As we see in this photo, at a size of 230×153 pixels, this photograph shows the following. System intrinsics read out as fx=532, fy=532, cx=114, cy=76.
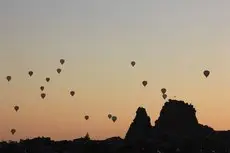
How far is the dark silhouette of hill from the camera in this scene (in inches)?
5133

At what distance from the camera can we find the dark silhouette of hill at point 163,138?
130375 mm

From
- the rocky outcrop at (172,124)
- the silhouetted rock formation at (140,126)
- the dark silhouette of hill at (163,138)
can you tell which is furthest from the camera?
the rocky outcrop at (172,124)

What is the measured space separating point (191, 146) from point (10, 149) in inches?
1718

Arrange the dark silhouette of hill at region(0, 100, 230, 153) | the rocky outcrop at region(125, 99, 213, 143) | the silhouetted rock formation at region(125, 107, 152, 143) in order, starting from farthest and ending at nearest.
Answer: the rocky outcrop at region(125, 99, 213, 143) → the silhouetted rock formation at region(125, 107, 152, 143) → the dark silhouette of hill at region(0, 100, 230, 153)

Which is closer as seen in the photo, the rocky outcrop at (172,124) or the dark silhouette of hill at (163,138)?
the dark silhouette of hill at (163,138)

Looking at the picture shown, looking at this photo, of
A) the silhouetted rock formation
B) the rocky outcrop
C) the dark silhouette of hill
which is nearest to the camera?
the dark silhouette of hill

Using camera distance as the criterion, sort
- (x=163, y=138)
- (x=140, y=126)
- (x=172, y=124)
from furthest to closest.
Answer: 1. (x=172, y=124)
2. (x=140, y=126)
3. (x=163, y=138)

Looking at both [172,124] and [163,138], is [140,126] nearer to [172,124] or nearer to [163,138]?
[172,124]

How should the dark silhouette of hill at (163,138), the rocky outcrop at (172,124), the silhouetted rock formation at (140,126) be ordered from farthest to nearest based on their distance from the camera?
the rocky outcrop at (172,124), the silhouetted rock formation at (140,126), the dark silhouette of hill at (163,138)

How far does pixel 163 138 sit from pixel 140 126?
13795mm

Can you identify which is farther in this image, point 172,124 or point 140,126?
point 172,124

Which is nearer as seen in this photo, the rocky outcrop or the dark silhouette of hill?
the dark silhouette of hill

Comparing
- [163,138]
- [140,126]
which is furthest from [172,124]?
[163,138]

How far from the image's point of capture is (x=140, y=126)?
163m
